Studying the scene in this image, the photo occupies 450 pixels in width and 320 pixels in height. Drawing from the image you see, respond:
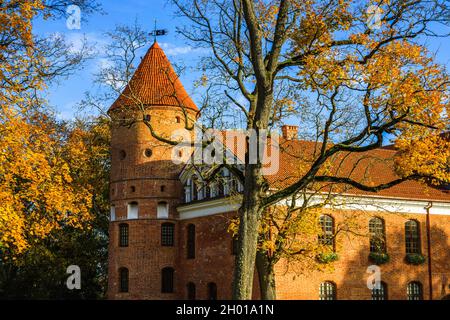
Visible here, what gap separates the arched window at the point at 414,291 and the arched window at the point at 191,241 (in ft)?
35.5

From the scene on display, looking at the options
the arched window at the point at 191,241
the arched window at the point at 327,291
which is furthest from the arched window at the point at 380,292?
the arched window at the point at 191,241

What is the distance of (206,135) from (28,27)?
6.01 metres

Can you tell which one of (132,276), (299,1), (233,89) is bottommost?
(132,276)

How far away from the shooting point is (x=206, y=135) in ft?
67.8

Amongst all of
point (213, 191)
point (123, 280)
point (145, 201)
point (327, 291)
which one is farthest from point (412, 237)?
point (123, 280)

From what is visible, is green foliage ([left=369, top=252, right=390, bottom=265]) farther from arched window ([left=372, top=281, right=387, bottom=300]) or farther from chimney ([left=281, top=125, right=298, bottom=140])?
chimney ([left=281, top=125, right=298, bottom=140])

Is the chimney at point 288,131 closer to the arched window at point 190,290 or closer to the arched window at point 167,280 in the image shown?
the arched window at point 190,290

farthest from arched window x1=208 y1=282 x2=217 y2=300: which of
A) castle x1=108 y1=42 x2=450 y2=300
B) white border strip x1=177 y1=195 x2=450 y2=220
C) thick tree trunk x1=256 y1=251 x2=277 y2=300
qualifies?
thick tree trunk x1=256 y1=251 x2=277 y2=300

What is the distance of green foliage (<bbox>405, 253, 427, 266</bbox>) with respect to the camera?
33.9m

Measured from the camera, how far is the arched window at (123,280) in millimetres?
36000

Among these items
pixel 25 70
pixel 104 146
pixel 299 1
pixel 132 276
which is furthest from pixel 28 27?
pixel 104 146
